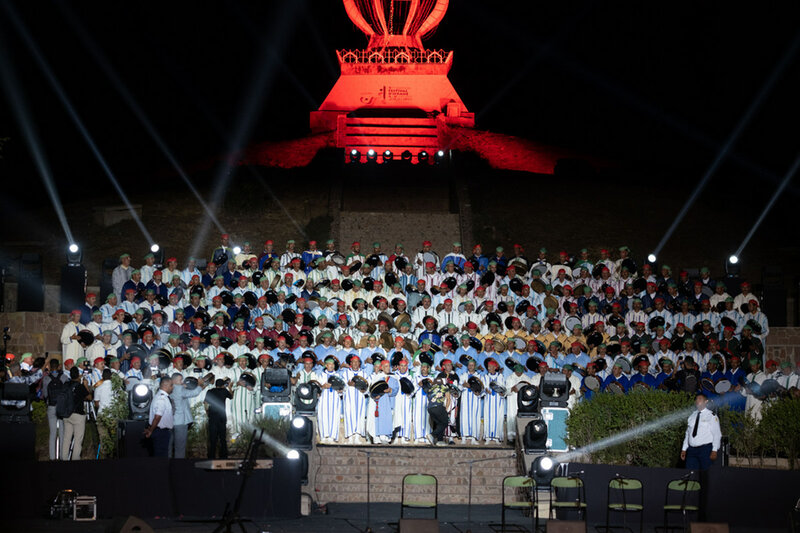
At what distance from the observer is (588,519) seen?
17188 millimetres

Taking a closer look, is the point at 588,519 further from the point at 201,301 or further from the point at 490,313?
the point at 201,301

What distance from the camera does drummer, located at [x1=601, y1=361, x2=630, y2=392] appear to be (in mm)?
22078

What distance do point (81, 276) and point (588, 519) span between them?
12619 millimetres

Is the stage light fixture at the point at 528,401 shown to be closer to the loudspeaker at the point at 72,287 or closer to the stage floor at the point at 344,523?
the stage floor at the point at 344,523

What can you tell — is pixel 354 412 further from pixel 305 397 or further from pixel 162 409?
→ pixel 162 409

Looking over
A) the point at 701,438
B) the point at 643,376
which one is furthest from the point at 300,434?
the point at 643,376

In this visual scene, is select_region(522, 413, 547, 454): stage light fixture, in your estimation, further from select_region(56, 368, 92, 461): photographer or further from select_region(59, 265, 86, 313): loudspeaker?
select_region(59, 265, 86, 313): loudspeaker

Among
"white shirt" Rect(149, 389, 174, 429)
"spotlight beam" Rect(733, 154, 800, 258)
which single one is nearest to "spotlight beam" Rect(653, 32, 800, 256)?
"spotlight beam" Rect(733, 154, 800, 258)

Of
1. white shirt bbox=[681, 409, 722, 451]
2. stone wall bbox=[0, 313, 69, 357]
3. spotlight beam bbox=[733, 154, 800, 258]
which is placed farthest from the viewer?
Answer: spotlight beam bbox=[733, 154, 800, 258]

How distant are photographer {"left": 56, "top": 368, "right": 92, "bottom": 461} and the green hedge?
7.87 metres

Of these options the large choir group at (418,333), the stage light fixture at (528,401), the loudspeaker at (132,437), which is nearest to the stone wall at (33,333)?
the large choir group at (418,333)

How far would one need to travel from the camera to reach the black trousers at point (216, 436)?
19.2m

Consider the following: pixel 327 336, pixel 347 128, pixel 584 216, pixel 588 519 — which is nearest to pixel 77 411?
pixel 327 336

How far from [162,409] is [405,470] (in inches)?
162
